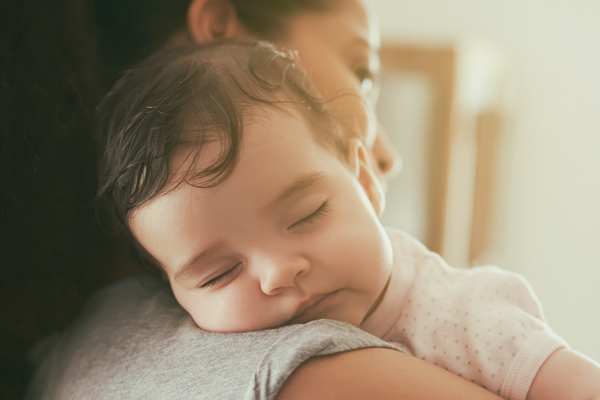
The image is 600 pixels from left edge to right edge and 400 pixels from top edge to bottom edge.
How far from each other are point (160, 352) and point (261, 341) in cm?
17

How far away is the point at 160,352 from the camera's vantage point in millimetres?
615

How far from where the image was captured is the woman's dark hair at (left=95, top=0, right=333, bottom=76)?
3.08 ft

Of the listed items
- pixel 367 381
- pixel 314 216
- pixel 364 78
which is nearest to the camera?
pixel 367 381

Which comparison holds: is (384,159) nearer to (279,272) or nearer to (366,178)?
(366,178)

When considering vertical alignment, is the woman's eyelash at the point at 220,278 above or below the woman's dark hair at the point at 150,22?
below

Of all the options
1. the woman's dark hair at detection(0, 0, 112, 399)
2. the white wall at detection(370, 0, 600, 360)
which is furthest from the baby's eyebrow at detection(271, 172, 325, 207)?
the white wall at detection(370, 0, 600, 360)

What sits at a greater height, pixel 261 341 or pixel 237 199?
pixel 237 199

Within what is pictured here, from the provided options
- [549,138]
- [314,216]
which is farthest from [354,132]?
[549,138]

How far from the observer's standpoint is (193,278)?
27.2 inches

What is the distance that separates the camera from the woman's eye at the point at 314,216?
2.21ft

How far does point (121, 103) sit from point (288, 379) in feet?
1.64

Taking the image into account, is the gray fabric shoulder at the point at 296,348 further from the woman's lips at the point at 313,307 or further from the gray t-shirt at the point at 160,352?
the woman's lips at the point at 313,307

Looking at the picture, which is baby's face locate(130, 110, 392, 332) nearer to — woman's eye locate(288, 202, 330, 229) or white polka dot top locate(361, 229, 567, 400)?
woman's eye locate(288, 202, 330, 229)

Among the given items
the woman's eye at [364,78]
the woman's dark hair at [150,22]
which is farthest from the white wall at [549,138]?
the woman's dark hair at [150,22]
